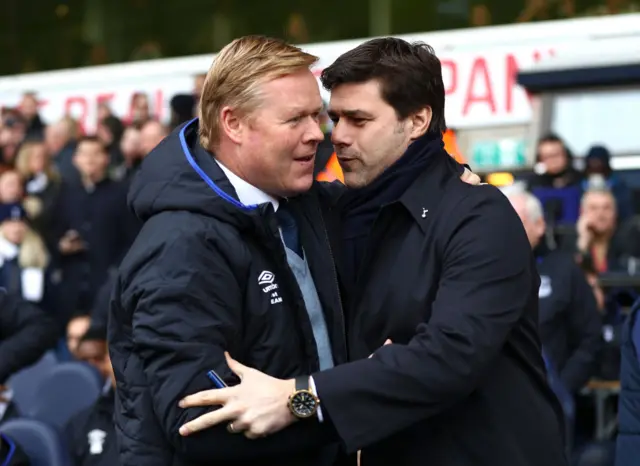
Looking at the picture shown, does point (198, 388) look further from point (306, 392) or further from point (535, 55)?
point (535, 55)

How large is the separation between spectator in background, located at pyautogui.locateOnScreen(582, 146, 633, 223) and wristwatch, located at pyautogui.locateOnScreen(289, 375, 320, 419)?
515 cm

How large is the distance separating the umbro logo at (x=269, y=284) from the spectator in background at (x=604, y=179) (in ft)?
16.7

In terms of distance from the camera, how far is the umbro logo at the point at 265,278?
8.80 feet

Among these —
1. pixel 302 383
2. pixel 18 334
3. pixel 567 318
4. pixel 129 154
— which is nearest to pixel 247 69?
pixel 302 383

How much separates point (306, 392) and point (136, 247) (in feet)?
1.52

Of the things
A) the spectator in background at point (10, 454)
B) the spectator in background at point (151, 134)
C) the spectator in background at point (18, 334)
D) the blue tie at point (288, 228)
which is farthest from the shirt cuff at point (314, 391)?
the spectator in background at point (151, 134)

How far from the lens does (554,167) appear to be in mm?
7957

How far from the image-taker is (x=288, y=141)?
277 cm

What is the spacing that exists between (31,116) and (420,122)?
A: 829 cm

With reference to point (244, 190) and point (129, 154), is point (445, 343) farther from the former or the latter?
point (129, 154)

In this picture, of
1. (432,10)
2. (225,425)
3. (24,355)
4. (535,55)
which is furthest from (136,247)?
(432,10)

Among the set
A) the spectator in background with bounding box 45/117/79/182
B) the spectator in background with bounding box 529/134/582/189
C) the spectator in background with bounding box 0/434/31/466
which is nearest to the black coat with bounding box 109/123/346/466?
the spectator in background with bounding box 0/434/31/466

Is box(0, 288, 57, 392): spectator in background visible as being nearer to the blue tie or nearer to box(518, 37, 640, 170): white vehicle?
the blue tie

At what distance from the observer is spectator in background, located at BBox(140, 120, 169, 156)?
8.61 m
